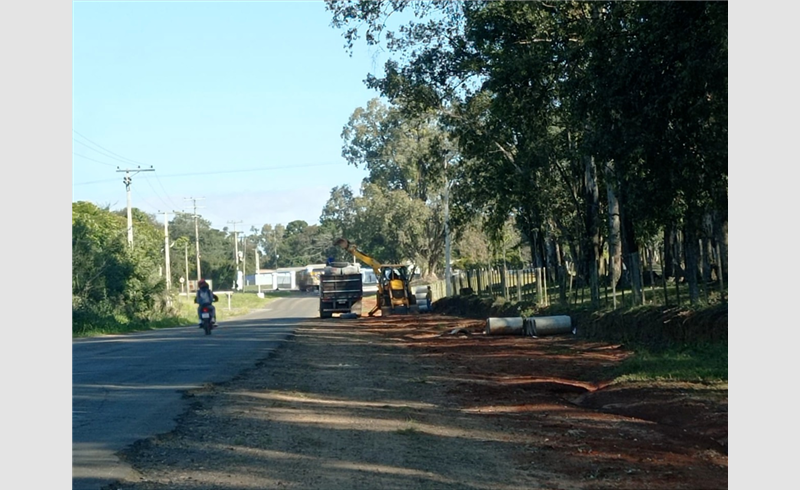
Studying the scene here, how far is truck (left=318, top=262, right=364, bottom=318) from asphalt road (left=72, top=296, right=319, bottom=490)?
63.8 ft

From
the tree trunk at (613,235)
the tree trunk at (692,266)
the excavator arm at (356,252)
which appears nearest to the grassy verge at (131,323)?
the excavator arm at (356,252)

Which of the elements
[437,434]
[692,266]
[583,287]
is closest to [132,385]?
[437,434]

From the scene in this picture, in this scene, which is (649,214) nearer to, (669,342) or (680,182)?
(680,182)

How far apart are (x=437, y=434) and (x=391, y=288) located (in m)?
39.6

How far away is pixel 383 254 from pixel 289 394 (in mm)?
66042

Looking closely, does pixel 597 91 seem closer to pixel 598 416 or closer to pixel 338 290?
pixel 598 416

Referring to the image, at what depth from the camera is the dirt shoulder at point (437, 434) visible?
27.6ft

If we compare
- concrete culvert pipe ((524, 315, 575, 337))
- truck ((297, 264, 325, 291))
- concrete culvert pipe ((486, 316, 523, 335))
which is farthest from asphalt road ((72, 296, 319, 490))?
truck ((297, 264, 325, 291))

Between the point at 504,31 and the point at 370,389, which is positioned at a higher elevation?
the point at 504,31

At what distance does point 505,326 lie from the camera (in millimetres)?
29984

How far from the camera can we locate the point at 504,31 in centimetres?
2178

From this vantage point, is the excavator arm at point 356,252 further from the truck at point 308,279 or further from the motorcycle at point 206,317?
the truck at point 308,279

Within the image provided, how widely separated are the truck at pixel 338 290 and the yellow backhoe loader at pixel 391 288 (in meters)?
1.34

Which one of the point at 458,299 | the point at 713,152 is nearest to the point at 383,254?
the point at 458,299
